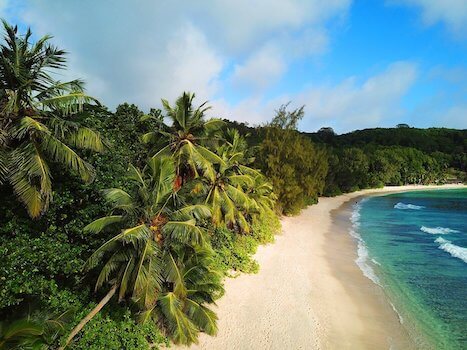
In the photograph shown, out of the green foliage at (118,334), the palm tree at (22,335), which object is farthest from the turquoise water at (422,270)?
the palm tree at (22,335)

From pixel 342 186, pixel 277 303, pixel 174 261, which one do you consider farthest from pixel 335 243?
pixel 342 186

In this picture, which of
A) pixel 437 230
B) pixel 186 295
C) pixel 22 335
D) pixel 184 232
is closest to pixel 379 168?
pixel 437 230

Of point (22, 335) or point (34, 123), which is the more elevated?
point (34, 123)

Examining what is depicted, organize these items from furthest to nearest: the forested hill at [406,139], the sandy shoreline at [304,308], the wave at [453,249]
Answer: the forested hill at [406,139] → the wave at [453,249] → the sandy shoreline at [304,308]

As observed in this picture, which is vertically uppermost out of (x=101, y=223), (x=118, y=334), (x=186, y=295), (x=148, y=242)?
(x=101, y=223)

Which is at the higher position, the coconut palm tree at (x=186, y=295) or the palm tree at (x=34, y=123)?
the palm tree at (x=34, y=123)

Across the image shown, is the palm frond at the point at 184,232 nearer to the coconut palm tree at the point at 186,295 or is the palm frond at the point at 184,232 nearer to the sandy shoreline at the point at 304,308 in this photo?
the coconut palm tree at the point at 186,295

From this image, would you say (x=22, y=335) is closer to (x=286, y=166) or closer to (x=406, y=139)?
(x=286, y=166)
